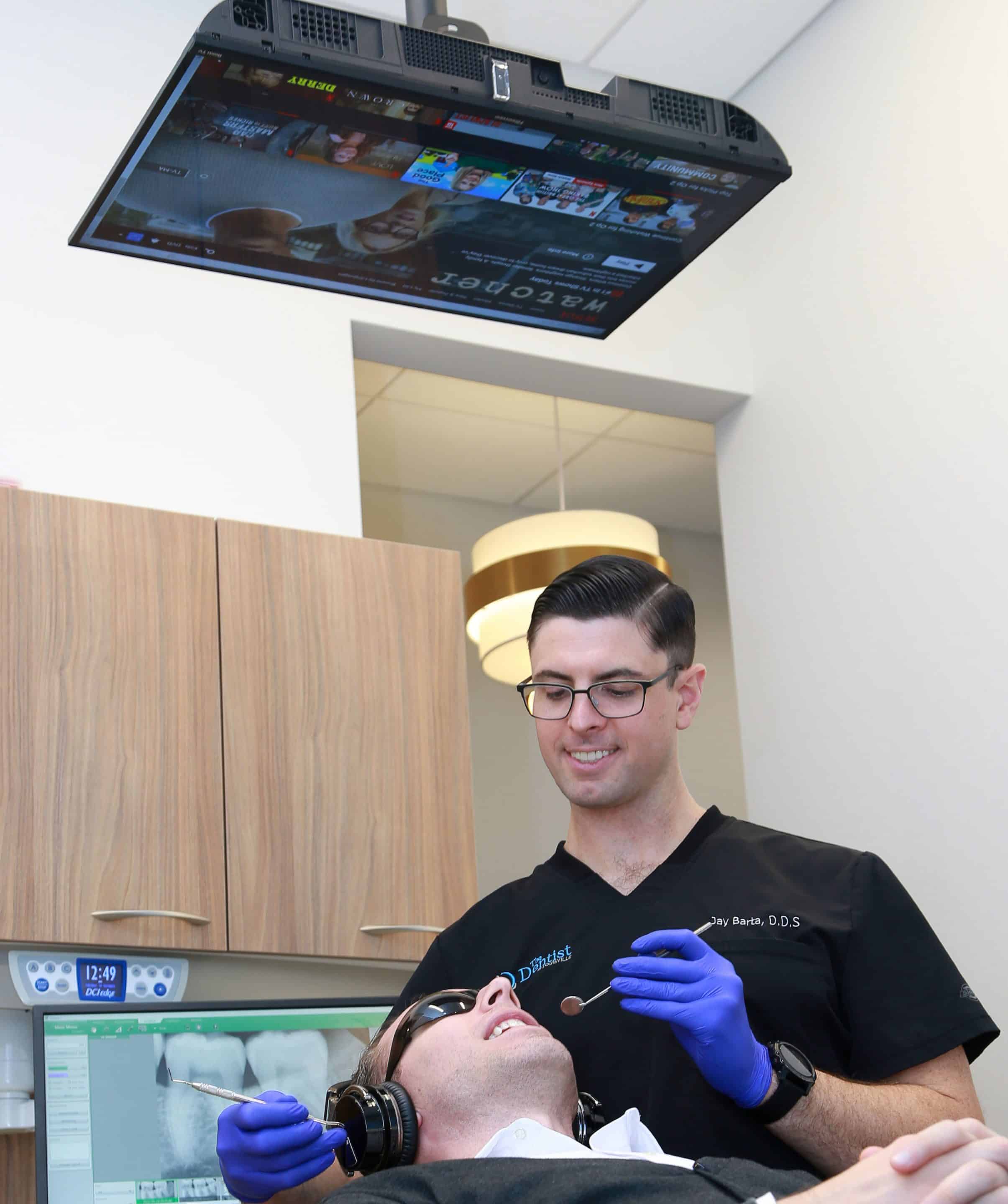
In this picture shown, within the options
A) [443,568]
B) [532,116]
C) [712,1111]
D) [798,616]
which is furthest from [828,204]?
[712,1111]

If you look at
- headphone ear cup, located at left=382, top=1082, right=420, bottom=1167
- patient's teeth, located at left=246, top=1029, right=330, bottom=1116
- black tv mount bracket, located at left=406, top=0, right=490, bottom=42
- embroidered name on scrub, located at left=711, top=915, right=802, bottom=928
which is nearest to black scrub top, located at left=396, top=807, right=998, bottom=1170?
embroidered name on scrub, located at left=711, top=915, right=802, bottom=928

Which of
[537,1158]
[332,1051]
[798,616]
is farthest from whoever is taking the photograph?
[798,616]

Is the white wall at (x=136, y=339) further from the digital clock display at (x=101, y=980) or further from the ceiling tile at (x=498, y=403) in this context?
the digital clock display at (x=101, y=980)

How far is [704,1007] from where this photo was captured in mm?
1636

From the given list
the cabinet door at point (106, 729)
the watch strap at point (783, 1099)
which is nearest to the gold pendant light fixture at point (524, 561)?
the cabinet door at point (106, 729)

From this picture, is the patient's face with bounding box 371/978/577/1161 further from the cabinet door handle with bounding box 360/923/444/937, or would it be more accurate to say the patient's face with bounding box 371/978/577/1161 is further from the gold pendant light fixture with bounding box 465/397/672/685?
the gold pendant light fixture with bounding box 465/397/672/685

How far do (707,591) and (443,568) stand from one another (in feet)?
8.61

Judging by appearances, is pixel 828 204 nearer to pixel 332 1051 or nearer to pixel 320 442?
pixel 320 442

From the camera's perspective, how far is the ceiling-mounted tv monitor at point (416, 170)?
1754 mm

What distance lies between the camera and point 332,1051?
2564mm

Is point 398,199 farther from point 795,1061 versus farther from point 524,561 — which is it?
point 524,561

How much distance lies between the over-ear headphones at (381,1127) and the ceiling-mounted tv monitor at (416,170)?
A: 3.81 feet

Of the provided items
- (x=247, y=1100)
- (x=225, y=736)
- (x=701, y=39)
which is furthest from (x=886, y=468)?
(x=247, y=1100)

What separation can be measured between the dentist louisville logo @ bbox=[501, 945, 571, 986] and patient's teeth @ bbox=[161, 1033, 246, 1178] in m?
0.68
